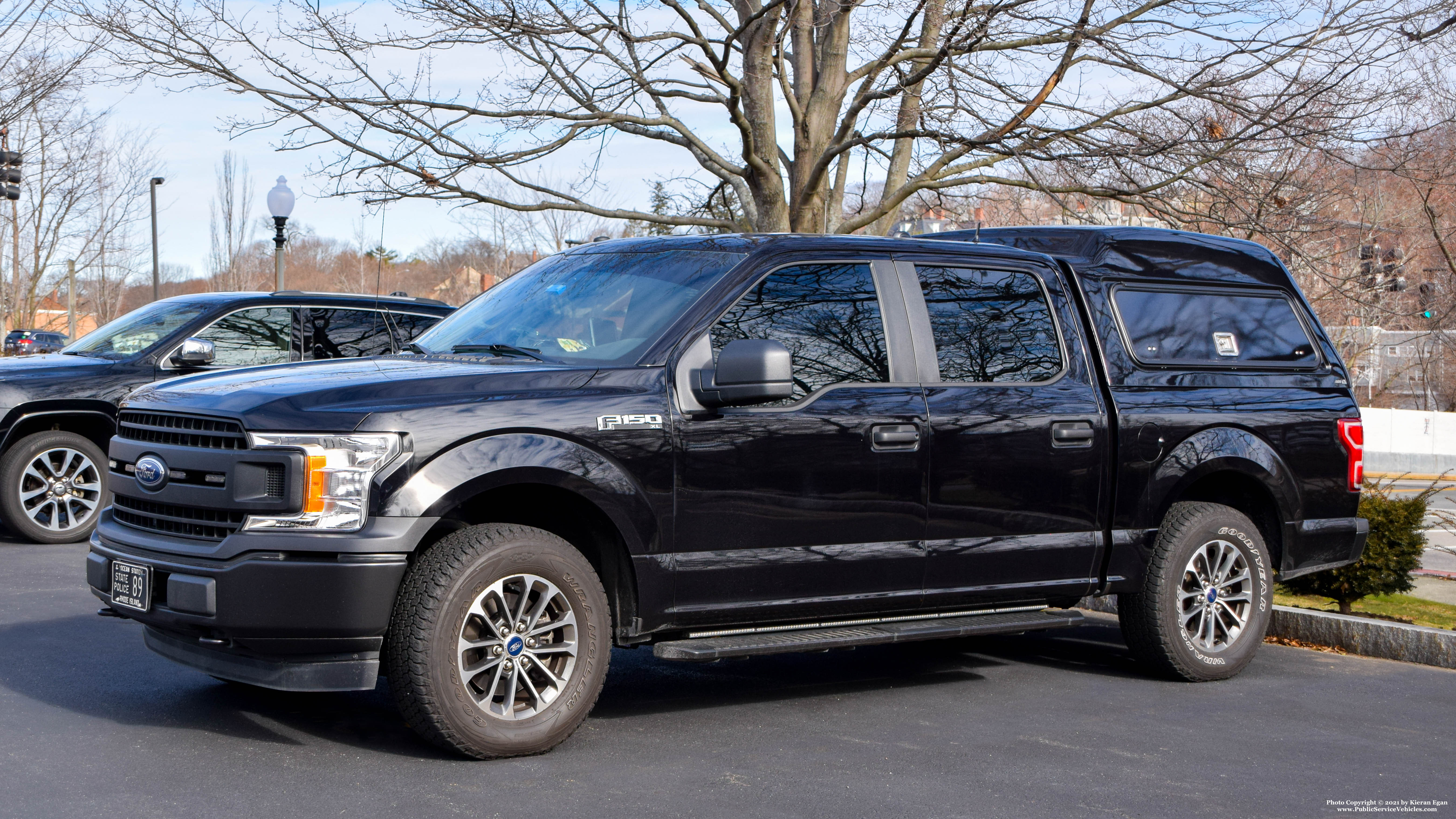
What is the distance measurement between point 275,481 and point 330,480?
199mm

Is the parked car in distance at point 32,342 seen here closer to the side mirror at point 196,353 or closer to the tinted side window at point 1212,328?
the side mirror at point 196,353

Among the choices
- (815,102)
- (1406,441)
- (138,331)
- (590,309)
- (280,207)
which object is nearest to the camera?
(590,309)

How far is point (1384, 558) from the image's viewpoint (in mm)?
8016

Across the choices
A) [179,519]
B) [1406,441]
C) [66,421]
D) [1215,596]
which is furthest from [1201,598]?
[1406,441]

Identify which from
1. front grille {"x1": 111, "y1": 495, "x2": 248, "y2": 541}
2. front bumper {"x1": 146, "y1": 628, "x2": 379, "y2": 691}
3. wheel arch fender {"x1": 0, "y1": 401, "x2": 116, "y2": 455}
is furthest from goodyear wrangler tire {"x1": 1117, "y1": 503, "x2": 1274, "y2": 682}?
wheel arch fender {"x1": 0, "y1": 401, "x2": 116, "y2": 455}

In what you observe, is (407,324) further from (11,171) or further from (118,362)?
(11,171)

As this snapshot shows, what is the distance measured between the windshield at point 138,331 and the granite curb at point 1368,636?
285 inches

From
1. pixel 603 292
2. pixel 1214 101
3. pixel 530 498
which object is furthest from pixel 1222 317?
pixel 1214 101

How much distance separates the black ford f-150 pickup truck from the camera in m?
4.64

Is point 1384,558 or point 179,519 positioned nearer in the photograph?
point 179,519

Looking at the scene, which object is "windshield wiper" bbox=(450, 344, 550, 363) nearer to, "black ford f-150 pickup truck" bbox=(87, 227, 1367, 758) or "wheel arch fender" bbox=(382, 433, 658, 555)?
"black ford f-150 pickup truck" bbox=(87, 227, 1367, 758)

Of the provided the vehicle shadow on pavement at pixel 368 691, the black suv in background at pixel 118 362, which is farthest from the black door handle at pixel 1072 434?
the black suv in background at pixel 118 362

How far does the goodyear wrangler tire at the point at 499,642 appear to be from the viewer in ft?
15.3

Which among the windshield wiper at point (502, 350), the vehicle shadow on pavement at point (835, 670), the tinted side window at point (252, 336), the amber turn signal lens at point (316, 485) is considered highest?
the tinted side window at point (252, 336)
